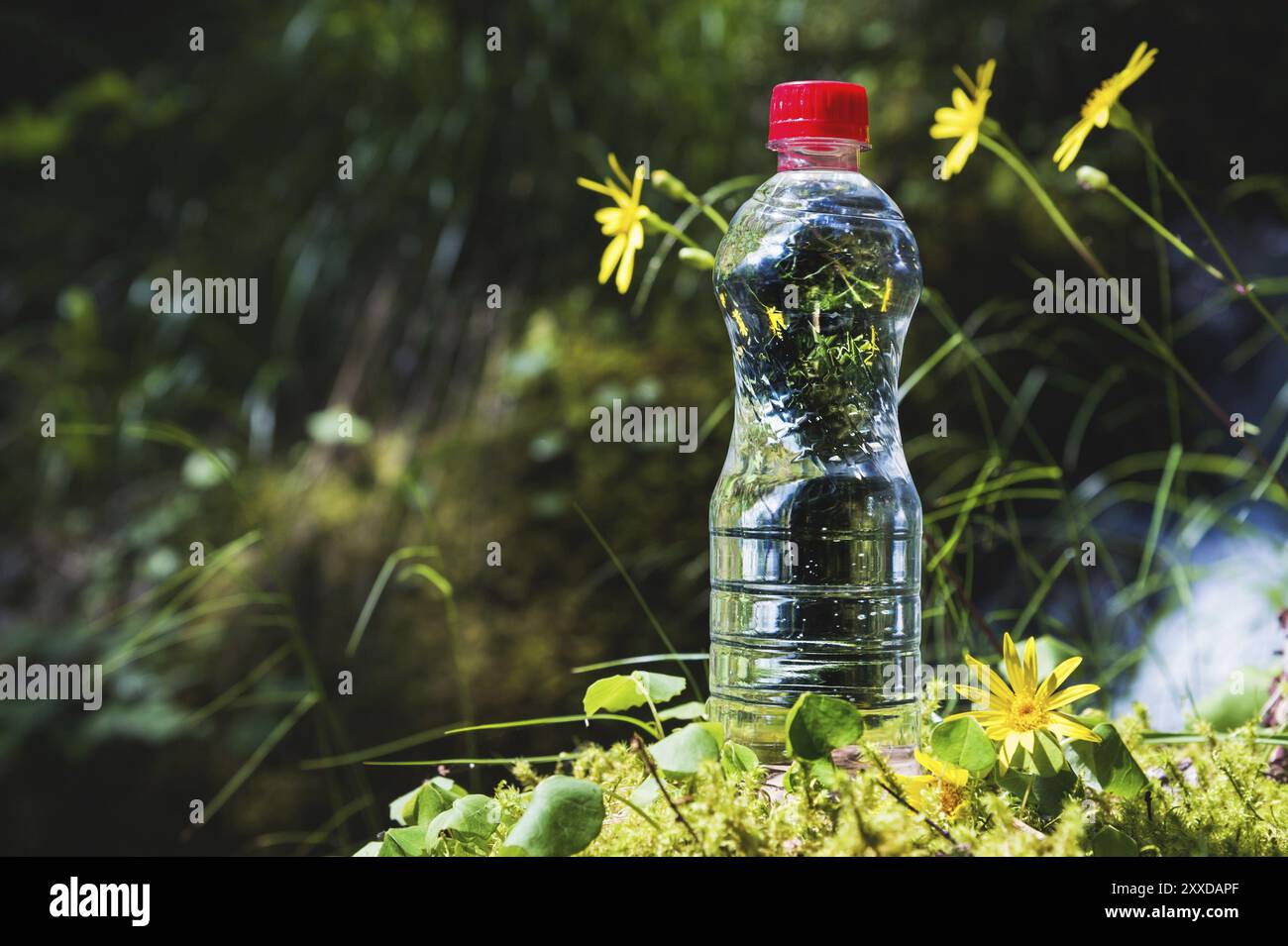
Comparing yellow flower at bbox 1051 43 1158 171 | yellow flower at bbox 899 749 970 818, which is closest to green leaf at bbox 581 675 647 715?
yellow flower at bbox 899 749 970 818

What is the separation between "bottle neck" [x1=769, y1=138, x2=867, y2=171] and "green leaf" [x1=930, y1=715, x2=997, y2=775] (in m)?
0.55

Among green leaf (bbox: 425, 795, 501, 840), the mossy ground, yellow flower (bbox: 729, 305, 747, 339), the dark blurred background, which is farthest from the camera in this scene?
the dark blurred background

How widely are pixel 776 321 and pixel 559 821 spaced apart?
59 centimetres

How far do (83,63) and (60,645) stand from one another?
224cm

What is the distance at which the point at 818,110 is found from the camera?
1.10 metres

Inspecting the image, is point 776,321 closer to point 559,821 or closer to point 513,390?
point 559,821

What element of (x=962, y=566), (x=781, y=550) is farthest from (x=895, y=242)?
(x=962, y=566)

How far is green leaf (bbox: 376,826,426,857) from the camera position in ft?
3.20

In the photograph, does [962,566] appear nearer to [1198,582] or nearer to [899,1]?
[1198,582]

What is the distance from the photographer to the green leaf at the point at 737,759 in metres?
1.03

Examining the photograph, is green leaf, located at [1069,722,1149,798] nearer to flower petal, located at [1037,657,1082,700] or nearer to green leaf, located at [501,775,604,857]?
flower petal, located at [1037,657,1082,700]

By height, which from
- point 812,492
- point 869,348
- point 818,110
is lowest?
point 812,492

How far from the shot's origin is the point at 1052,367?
106 inches

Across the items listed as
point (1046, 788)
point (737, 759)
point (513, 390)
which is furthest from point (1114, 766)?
point (513, 390)
